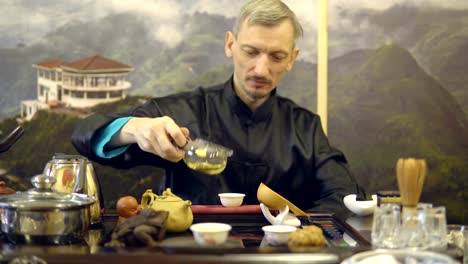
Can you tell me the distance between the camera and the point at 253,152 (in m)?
2.78

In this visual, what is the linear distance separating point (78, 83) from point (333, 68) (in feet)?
4.39

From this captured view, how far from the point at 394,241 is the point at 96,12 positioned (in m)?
2.46

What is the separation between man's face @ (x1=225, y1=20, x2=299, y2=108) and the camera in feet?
8.75

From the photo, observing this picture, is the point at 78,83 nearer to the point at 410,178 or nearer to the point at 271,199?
the point at 271,199

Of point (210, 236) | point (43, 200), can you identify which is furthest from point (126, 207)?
point (210, 236)

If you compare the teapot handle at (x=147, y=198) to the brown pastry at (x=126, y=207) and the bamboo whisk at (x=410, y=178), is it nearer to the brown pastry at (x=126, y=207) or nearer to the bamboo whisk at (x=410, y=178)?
the brown pastry at (x=126, y=207)

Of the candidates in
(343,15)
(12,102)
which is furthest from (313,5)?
(12,102)

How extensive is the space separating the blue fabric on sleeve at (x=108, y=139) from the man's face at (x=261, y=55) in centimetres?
60

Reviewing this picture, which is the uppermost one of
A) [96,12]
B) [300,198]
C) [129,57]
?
[96,12]

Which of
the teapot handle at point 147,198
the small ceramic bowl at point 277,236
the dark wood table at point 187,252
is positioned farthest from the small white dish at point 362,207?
the teapot handle at point 147,198

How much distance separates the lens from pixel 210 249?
1418 millimetres

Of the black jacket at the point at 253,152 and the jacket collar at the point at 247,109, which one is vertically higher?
the jacket collar at the point at 247,109

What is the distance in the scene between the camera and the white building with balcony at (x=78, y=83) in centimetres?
353

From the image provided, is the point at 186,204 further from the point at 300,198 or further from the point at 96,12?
the point at 96,12
